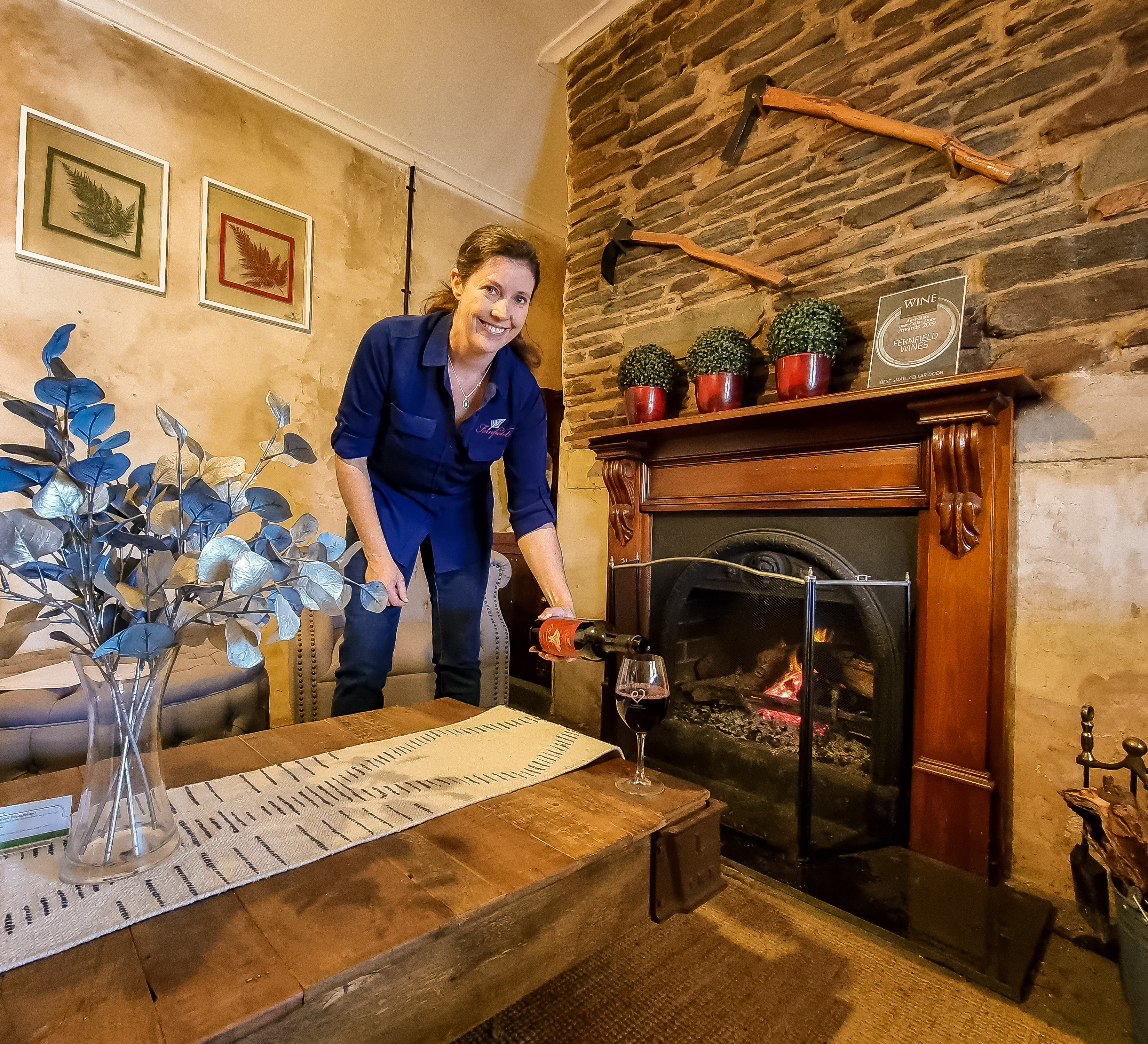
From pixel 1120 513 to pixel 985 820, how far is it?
2.53 feet

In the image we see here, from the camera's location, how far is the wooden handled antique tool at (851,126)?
5.35ft

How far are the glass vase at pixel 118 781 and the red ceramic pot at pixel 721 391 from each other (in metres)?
1.67

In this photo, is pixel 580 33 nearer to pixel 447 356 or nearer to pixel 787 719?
pixel 447 356

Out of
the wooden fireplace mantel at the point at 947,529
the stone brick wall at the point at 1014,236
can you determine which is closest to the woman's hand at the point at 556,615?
the wooden fireplace mantel at the point at 947,529

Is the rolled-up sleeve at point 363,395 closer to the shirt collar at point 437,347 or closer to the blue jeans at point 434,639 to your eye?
the shirt collar at point 437,347

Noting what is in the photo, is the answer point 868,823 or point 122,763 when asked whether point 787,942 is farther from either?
point 122,763

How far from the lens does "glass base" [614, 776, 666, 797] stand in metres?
0.83

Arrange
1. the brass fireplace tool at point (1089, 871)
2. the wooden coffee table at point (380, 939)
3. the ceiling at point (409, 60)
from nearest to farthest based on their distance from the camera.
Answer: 1. the wooden coffee table at point (380, 939)
2. the brass fireplace tool at point (1089, 871)
3. the ceiling at point (409, 60)

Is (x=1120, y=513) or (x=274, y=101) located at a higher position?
(x=274, y=101)

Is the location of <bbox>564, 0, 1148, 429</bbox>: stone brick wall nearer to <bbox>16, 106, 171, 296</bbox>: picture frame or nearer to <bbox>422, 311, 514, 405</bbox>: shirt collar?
<bbox>422, 311, 514, 405</bbox>: shirt collar

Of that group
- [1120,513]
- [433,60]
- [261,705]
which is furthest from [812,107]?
[261,705]

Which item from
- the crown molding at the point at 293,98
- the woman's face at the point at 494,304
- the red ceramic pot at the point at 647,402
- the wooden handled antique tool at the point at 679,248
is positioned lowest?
the red ceramic pot at the point at 647,402

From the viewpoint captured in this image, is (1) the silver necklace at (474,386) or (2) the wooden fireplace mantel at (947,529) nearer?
(2) the wooden fireplace mantel at (947,529)

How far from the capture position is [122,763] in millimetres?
622
